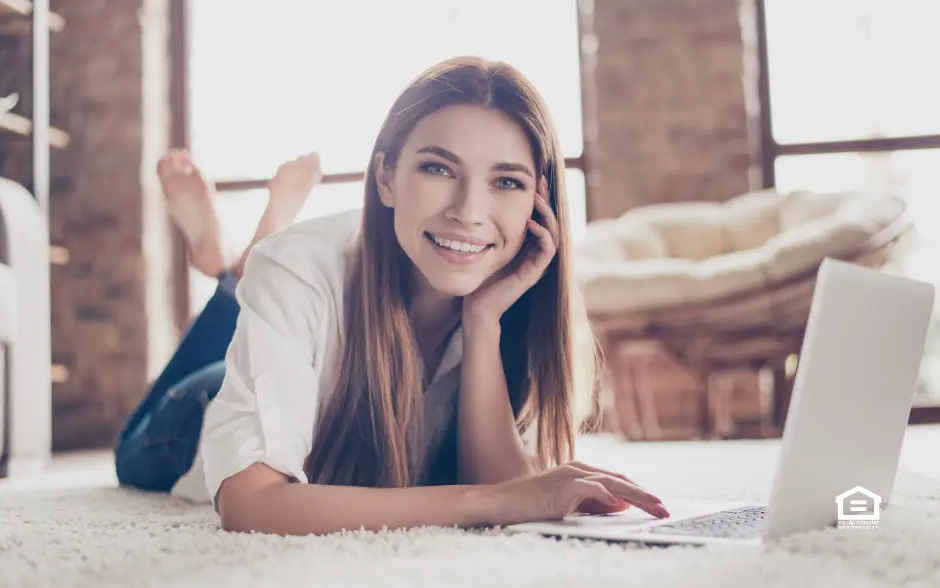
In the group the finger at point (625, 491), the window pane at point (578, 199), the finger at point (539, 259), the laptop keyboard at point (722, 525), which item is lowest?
the laptop keyboard at point (722, 525)

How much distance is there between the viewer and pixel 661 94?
137 inches

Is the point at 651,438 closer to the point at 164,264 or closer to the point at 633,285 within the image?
the point at 633,285

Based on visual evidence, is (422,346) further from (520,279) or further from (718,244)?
(718,244)

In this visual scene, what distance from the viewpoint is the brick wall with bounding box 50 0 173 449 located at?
3.54 meters

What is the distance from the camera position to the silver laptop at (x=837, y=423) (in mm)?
743

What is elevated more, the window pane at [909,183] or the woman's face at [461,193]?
the window pane at [909,183]

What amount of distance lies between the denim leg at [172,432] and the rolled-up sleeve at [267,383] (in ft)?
1.79

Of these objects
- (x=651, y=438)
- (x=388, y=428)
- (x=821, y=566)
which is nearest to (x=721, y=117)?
(x=651, y=438)

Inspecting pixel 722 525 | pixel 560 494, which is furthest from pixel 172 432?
pixel 722 525

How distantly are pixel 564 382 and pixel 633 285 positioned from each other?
1509 mm

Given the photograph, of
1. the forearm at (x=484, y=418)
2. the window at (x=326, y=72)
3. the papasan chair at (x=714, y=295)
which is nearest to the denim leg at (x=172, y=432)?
the forearm at (x=484, y=418)

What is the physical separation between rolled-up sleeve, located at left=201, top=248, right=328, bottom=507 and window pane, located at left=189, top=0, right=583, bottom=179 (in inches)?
105

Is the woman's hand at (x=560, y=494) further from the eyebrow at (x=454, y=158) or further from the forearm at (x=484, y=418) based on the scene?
the eyebrow at (x=454, y=158)

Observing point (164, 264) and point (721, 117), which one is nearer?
point (721, 117)
